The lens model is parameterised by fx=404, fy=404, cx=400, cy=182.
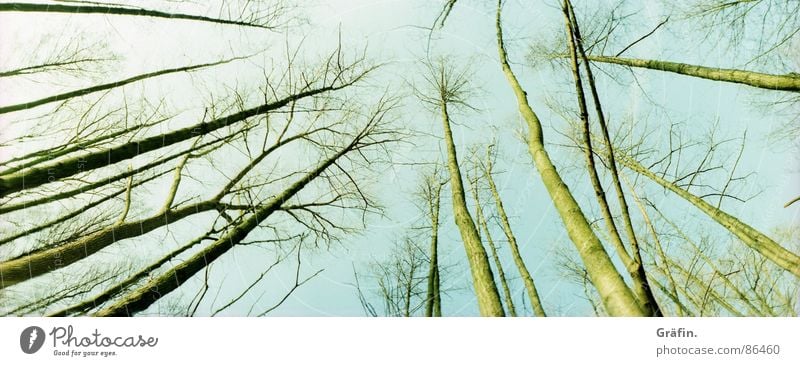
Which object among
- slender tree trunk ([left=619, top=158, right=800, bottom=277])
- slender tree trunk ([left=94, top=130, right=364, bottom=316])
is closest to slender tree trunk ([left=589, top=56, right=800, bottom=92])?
slender tree trunk ([left=619, top=158, right=800, bottom=277])

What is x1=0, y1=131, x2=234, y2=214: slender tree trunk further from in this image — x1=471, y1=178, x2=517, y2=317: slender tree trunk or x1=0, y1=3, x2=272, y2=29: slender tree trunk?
x1=471, y1=178, x2=517, y2=317: slender tree trunk

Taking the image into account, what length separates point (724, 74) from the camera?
3.02m

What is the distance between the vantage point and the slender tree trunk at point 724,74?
2.80 meters

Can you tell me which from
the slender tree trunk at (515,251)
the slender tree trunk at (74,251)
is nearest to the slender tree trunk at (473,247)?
the slender tree trunk at (515,251)

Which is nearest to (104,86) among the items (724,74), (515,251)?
(515,251)

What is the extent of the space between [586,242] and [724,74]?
6.53 ft

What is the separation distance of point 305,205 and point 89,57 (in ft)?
7.05

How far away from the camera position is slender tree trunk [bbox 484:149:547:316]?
3018mm

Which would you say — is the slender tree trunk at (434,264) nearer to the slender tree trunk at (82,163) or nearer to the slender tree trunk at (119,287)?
the slender tree trunk at (119,287)

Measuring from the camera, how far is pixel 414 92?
3469 millimetres

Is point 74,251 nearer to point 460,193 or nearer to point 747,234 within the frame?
point 460,193
